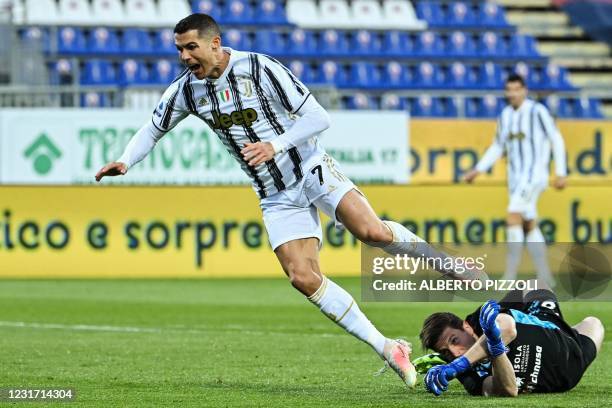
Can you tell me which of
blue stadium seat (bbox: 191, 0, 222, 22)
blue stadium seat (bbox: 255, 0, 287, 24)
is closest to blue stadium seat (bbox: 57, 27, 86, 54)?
blue stadium seat (bbox: 191, 0, 222, 22)

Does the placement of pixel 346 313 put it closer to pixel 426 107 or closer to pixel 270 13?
pixel 426 107

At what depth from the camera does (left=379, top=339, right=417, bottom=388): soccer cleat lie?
7141mm

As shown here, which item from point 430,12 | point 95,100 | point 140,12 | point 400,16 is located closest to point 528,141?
point 95,100

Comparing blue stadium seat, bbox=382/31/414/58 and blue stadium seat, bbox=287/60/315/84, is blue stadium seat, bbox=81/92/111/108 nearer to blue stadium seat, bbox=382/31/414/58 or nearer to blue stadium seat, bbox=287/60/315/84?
blue stadium seat, bbox=287/60/315/84

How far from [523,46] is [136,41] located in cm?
832

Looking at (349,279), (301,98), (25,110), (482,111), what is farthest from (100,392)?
(482,111)

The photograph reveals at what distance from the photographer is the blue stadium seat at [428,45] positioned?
26.7 meters

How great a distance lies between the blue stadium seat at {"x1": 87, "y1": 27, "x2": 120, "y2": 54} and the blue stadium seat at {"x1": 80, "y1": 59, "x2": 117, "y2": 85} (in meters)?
0.56

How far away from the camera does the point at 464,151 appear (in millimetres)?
21734

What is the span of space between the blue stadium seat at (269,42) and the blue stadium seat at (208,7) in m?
0.90

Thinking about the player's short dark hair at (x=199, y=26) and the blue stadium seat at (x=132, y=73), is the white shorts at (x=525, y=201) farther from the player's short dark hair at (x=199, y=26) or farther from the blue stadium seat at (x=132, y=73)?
the blue stadium seat at (x=132, y=73)

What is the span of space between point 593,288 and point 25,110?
11660mm

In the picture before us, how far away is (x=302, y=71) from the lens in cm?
2444

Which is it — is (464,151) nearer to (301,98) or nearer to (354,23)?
(354,23)
